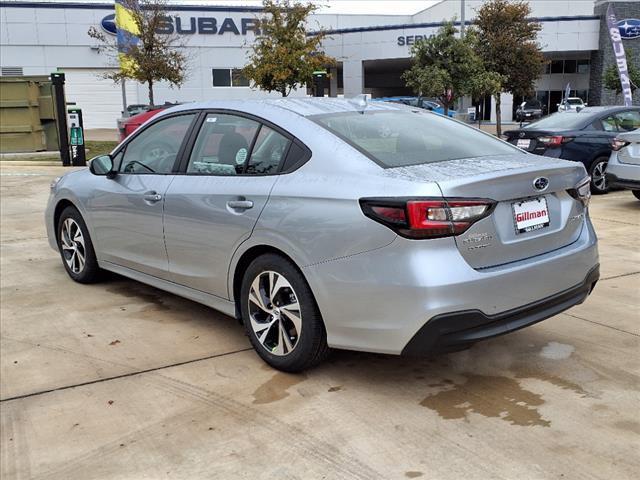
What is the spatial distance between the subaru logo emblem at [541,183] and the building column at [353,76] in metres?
41.2

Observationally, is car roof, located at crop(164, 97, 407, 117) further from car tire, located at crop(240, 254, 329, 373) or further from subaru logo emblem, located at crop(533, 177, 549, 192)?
subaru logo emblem, located at crop(533, 177, 549, 192)

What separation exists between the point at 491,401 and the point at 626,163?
698 centimetres

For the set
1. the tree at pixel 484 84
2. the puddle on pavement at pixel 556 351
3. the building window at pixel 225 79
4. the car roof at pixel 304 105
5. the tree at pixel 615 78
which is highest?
the building window at pixel 225 79

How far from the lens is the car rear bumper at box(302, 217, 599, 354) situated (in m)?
3.08

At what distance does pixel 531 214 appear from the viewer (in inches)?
135

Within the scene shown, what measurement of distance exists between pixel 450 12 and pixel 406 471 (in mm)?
63914

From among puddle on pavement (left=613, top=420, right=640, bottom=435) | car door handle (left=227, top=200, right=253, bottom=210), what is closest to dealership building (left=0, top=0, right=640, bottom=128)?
car door handle (left=227, top=200, right=253, bottom=210)

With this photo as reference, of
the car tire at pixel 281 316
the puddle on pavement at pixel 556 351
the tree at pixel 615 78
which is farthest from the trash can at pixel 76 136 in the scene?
the tree at pixel 615 78

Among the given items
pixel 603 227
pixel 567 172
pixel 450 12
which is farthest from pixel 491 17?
pixel 450 12

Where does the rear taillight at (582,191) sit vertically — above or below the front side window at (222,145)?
below

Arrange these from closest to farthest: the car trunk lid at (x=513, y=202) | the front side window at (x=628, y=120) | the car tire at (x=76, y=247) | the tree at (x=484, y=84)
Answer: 1. the car trunk lid at (x=513, y=202)
2. the car tire at (x=76, y=247)
3. the front side window at (x=628, y=120)
4. the tree at (x=484, y=84)

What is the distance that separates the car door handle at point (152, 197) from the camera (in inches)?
179

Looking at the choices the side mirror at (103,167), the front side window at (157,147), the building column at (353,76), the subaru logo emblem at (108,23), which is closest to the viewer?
the front side window at (157,147)

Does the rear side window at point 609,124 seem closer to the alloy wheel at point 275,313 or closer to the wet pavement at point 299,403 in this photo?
the wet pavement at point 299,403
